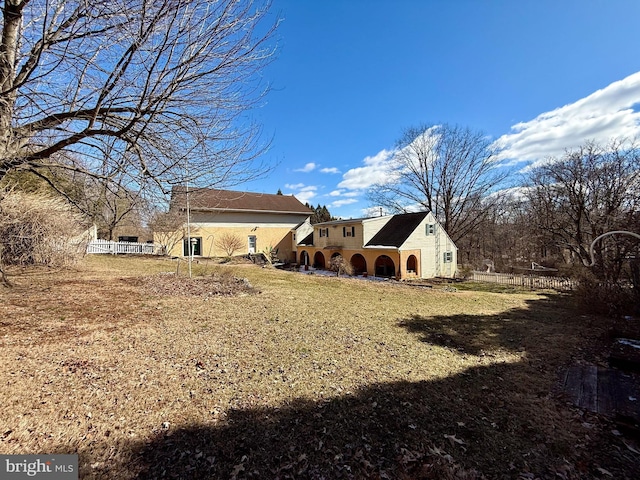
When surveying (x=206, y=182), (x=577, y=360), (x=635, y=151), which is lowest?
(x=577, y=360)

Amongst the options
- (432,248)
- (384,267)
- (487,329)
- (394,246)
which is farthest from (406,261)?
(487,329)

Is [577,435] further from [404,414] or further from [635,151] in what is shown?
[635,151]

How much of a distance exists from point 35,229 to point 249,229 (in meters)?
20.7

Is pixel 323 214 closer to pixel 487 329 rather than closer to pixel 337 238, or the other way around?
pixel 337 238

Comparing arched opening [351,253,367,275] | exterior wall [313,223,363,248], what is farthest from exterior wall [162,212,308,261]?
arched opening [351,253,367,275]

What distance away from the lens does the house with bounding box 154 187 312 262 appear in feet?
85.6

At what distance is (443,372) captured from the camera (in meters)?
4.46

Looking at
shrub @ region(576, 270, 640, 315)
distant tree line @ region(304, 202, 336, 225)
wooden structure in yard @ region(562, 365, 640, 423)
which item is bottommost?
wooden structure in yard @ region(562, 365, 640, 423)

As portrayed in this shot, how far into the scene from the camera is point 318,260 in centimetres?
2752

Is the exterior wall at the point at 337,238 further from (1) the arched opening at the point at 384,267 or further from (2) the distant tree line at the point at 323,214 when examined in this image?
(2) the distant tree line at the point at 323,214

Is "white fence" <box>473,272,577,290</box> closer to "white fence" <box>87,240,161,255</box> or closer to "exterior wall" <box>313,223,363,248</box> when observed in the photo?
"exterior wall" <box>313,223,363,248</box>

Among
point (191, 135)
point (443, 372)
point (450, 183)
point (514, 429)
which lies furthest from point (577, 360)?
point (450, 183)

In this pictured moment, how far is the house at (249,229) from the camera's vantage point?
85.6 feet

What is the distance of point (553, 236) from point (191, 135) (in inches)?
1008
